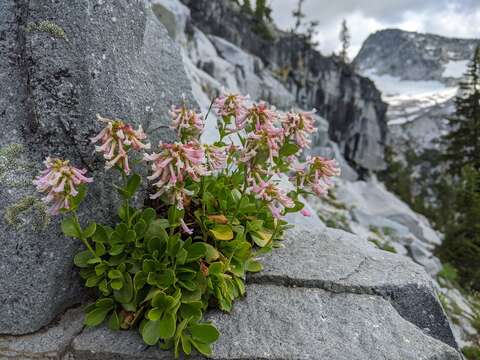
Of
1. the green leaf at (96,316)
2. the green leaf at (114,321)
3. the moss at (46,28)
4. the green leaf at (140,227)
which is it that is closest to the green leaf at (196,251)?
the green leaf at (140,227)

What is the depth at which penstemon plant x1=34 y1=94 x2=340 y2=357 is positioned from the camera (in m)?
3.27

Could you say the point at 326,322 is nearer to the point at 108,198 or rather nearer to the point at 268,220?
the point at 268,220

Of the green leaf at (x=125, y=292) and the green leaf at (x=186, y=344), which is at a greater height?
the green leaf at (x=125, y=292)

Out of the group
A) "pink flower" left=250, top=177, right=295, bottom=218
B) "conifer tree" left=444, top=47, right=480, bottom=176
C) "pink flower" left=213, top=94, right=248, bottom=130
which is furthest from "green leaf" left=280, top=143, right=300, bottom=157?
"conifer tree" left=444, top=47, right=480, bottom=176

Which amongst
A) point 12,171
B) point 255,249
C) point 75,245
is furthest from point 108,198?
point 255,249

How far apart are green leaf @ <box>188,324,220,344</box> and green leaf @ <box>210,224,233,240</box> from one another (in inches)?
35.3

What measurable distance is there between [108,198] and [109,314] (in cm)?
116

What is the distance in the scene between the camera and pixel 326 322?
3928 millimetres

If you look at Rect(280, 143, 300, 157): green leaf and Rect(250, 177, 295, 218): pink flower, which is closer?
Rect(250, 177, 295, 218): pink flower

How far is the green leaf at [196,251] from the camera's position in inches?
145

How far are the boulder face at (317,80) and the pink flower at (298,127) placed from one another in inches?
1878

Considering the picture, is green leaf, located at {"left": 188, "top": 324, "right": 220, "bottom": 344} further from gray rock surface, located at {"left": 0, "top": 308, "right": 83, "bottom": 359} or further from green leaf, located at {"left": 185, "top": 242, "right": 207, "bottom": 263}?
gray rock surface, located at {"left": 0, "top": 308, "right": 83, "bottom": 359}

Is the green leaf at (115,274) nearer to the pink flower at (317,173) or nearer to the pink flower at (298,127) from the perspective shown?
the pink flower at (317,173)

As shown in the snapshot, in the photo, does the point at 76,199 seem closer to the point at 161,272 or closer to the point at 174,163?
the point at 174,163
